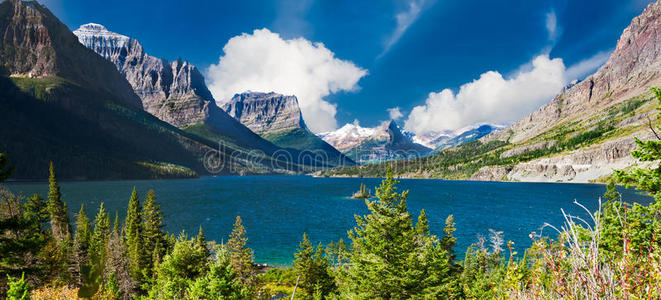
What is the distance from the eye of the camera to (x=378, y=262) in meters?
20.5

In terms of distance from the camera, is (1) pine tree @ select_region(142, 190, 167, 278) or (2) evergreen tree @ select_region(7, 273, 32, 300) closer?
(2) evergreen tree @ select_region(7, 273, 32, 300)

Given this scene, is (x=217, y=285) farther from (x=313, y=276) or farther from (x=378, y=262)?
(x=313, y=276)

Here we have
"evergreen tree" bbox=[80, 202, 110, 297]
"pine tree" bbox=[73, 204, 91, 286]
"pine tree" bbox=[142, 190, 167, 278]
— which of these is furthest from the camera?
"pine tree" bbox=[73, 204, 91, 286]

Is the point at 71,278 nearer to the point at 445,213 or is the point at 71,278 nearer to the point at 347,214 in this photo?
the point at 347,214

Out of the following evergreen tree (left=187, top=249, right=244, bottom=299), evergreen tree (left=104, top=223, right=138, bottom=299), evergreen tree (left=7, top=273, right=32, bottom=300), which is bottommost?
evergreen tree (left=104, top=223, right=138, bottom=299)

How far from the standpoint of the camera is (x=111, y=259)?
47250 mm

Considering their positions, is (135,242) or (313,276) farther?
(135,242)


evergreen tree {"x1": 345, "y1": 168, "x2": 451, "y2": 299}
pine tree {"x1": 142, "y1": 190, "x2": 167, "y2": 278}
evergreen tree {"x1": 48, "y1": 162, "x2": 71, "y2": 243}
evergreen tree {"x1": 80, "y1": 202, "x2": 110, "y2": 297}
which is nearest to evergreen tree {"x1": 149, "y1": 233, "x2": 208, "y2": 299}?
pine tree {"x1": 142, "y1": 190, "x2": 167, "y2": 278}

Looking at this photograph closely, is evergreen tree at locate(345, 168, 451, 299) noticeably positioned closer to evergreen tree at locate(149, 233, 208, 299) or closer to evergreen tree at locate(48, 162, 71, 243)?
evergreen tree at locate(149, 233, 208, 299)

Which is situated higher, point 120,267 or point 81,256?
point 81,256

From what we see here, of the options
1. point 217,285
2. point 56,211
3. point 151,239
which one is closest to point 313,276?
point 217,285

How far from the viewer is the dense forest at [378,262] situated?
617 cm

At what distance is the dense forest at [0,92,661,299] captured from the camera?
617 centimetres

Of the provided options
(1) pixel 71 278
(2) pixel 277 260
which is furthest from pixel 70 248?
(2) pixel 277 260
